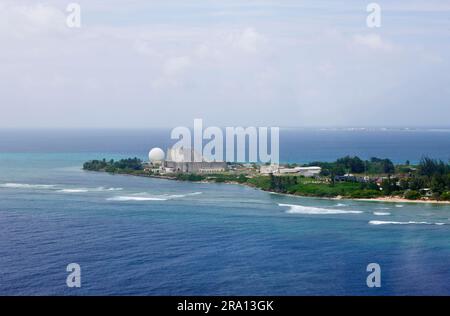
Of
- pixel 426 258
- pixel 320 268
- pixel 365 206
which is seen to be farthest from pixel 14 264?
pixel 365 206

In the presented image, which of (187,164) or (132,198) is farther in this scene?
(187,164)

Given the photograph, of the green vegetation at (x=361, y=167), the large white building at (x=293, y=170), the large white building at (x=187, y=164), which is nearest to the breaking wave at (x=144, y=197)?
the large white building at (x=293, y=170)

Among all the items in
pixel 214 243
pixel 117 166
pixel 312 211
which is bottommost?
pixel 214 243

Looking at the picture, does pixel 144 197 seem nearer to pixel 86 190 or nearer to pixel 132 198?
pixel 132 198

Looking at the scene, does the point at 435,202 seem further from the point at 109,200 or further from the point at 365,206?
the point at 109,200

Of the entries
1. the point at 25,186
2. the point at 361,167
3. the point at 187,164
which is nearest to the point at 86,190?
the point at 25,186

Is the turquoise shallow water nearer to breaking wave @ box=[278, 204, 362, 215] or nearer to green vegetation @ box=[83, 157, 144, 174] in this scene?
breaking wave @ box=[278, 204, 362, 215]
